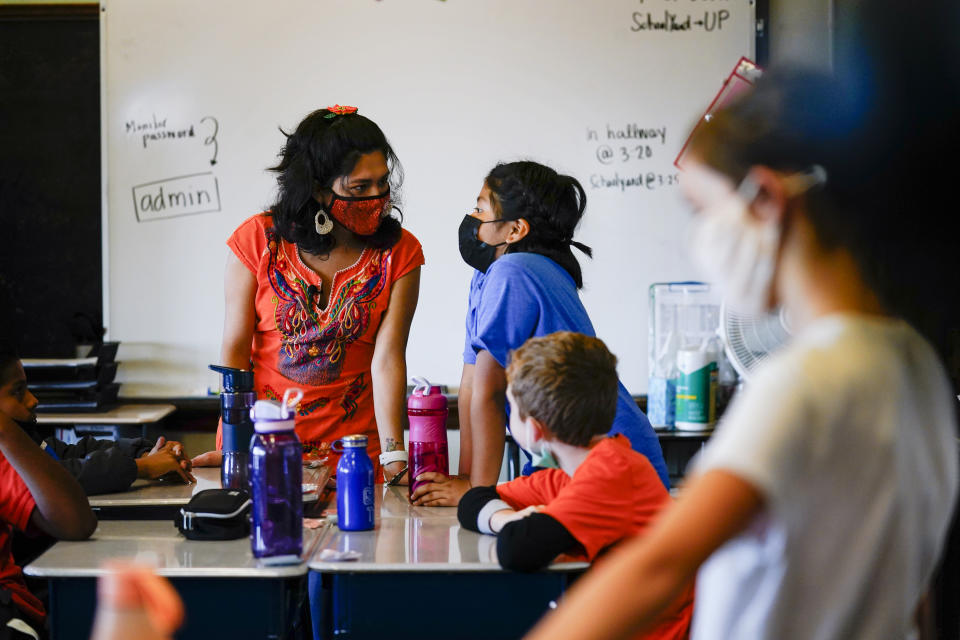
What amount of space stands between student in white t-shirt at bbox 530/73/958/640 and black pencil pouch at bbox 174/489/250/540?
1152 millimetres

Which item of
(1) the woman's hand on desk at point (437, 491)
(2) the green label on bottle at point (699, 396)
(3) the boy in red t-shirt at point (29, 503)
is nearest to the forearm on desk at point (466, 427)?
(1) the woman's hand on desk at point (437, 491)

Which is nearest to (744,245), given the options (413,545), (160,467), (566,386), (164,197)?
(566,386)

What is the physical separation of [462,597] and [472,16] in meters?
2.61

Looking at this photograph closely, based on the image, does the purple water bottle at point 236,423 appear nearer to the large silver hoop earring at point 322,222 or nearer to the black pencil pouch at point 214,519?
the black pencil pouch at point 214,519

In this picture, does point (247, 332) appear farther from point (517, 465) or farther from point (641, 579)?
point (641, 579)

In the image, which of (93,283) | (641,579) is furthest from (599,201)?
(641,579)

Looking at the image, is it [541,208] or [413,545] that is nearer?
[413,545]

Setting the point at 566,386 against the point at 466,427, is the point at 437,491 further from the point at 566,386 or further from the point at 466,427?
the point at 566,386

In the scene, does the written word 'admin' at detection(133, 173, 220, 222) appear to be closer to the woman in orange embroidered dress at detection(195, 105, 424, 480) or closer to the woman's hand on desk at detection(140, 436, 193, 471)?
the woman in orange embroidered dress at detection(195, 105, 424, 480)

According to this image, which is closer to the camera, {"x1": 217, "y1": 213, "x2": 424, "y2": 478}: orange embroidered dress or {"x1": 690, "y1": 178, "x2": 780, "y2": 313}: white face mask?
{"x1": 690, "y1": 178, "x2": 780, "y2": 313}: white face mask

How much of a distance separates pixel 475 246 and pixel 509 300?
0.29 metres

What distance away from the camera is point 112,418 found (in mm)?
3342

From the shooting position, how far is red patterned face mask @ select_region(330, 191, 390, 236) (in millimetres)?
2311

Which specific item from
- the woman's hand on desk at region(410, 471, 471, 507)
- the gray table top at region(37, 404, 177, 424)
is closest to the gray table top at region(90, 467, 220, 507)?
the woman's hand on desk at region(410, 471, 471, 507)
